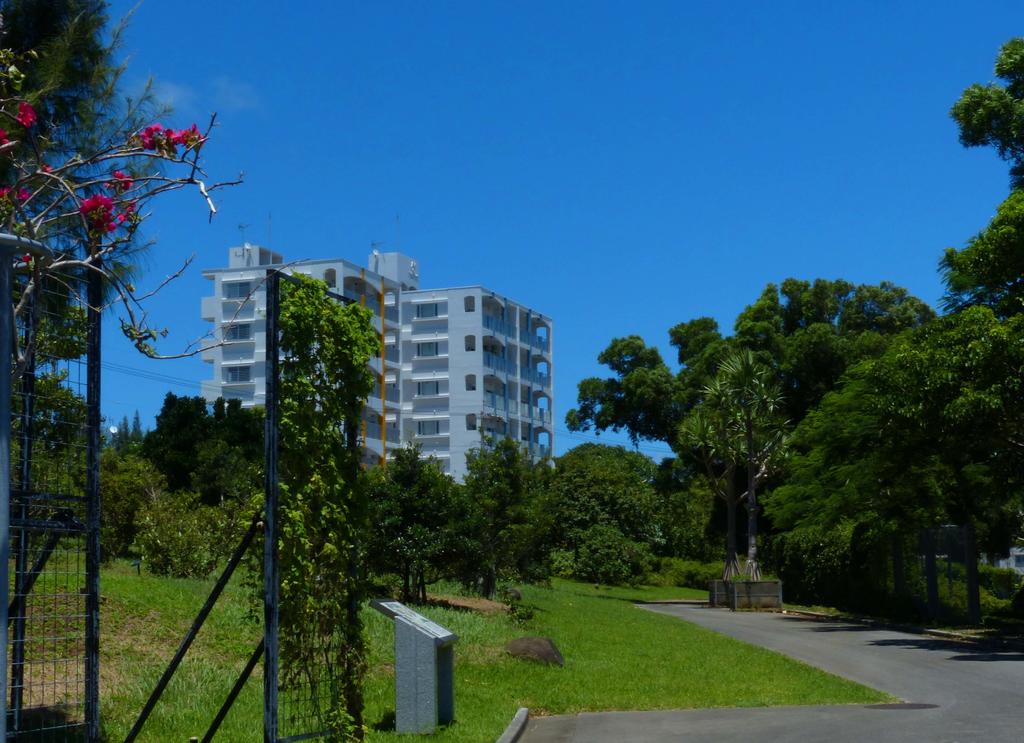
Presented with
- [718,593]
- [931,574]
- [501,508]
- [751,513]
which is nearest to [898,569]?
[931,574]

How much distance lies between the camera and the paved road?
483 inches

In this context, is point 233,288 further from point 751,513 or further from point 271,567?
point 271,567

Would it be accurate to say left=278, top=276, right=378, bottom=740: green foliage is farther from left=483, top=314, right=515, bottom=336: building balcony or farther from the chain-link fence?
left=483, top=314, right=515, bottom=336: building balcony

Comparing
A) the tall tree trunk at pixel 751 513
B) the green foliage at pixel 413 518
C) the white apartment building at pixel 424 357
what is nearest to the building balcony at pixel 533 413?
the white apartment building at pixel 424 357

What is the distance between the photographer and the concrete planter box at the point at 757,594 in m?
42.3

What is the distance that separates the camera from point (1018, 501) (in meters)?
31.4

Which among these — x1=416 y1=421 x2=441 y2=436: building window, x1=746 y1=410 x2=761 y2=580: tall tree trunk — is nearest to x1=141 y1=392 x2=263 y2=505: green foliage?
x1=746 y1=410 x2=761 y2=580: tall tree trunk

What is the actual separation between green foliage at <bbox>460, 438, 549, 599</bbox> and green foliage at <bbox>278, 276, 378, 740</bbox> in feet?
55.6

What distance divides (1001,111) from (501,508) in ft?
49.3

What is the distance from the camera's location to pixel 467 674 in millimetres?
16141

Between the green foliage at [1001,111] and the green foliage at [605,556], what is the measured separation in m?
29.7

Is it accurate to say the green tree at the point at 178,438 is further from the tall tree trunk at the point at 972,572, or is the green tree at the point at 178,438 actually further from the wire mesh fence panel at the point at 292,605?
the wire mesh fence panel at the point at 292,605

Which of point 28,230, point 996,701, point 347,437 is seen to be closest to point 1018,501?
point 996,701

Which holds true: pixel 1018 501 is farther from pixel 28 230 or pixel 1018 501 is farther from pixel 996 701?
pixel 28 230
